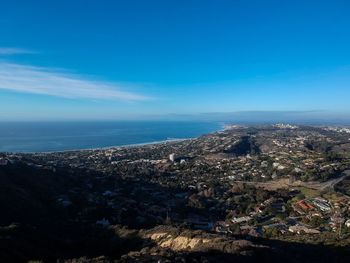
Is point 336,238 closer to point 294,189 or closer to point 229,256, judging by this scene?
A: point 229,256

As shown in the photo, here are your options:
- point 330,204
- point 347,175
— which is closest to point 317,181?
point 347,175

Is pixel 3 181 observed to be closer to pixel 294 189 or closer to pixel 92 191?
pixel 92 191

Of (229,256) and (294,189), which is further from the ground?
(229,256)

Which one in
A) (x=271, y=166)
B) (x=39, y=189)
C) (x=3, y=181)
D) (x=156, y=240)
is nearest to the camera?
(x=156, y=240)

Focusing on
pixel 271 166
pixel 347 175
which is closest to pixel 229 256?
pixel 347 175

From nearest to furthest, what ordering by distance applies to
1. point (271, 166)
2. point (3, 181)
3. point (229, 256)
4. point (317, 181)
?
point (229, 256) → point (3, 181) → point (317, 181) → point (271, 166)

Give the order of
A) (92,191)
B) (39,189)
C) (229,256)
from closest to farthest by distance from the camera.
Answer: (229,256), (39,189), (92,191)

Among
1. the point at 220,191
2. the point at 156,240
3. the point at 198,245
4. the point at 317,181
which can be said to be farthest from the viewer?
the point at 317,181

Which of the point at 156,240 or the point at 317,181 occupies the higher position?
the point at 156,240

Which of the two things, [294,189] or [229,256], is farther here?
[294,189]
